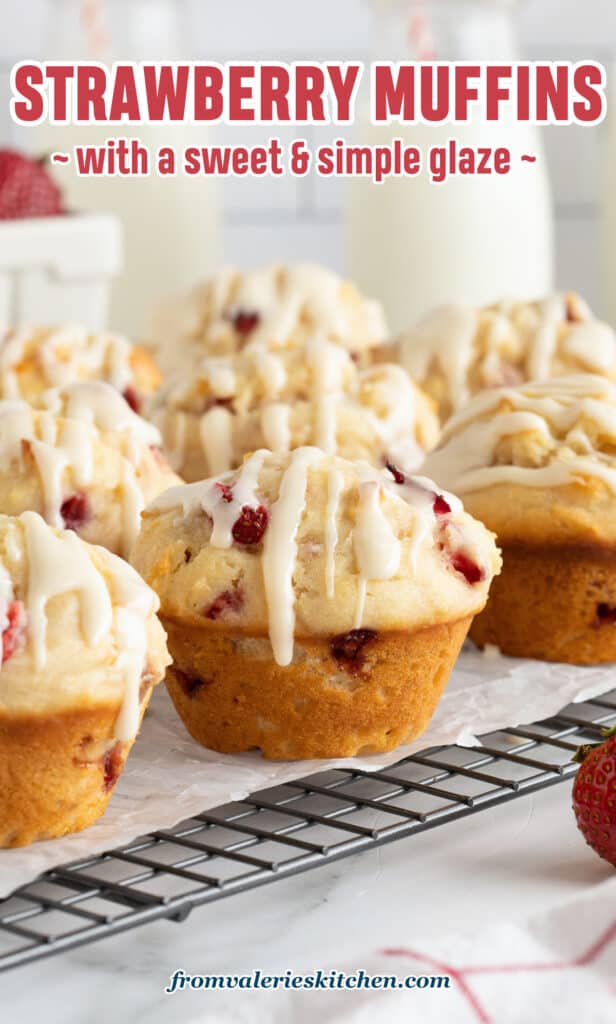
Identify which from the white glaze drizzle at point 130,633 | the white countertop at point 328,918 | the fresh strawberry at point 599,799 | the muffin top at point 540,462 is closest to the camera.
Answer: the white countertop at point 328,918

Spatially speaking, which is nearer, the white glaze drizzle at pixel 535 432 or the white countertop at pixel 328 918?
the white countertop at pixel 328 918

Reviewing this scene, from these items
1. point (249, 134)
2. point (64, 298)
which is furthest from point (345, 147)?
point (64, 298)

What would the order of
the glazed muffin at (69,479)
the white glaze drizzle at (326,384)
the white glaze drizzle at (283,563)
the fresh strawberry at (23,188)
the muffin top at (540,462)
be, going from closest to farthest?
1. the white glaze drizzle at (283,563)
2. the glazed muffin at (69,479)
3. the muffin top at (540,462)
4. the white glaze drizzle at (326,384)
5. the fresh strawberry at (23,188)

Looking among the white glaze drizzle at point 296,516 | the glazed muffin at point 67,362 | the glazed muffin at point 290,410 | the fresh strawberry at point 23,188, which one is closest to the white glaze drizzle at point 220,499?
the white glaze drizzle at point 296,516

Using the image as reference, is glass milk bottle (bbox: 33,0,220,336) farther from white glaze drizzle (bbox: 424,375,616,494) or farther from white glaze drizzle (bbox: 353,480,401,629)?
white glaze drizzle (bbox: 353,480,401,629)

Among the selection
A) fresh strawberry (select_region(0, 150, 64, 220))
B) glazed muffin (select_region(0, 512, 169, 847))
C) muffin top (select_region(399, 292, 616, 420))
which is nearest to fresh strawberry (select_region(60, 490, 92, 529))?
glazed muffin (select_region(0, 512, 169, 847))

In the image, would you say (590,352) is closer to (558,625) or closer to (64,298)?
(558,625)

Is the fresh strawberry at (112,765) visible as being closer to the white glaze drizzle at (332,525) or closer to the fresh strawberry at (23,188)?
the white glaze drizzle at (332,525)

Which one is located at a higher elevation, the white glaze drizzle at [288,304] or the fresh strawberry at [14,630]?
the white glaze drizzle at [288,304]
